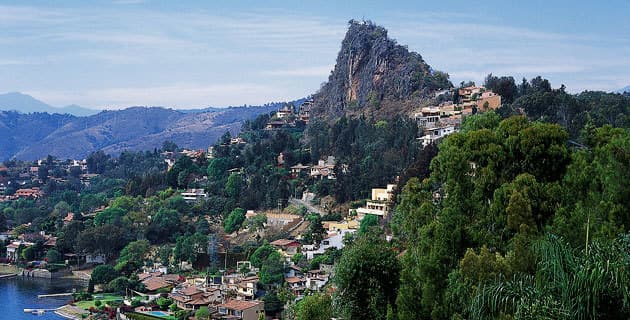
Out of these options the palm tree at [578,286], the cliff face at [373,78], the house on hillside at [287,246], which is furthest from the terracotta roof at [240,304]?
the cliff face at [373,78]

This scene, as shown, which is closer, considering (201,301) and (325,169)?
(201,301)

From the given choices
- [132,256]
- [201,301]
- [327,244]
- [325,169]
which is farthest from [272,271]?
[325,169]

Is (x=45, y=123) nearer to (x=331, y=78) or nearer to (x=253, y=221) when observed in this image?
(x=331, y=78)

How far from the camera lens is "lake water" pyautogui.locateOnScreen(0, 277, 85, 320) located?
2223 cm

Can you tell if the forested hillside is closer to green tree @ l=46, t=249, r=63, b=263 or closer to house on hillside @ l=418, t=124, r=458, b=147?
green tree @ l=46, t=249, r=63, b=263

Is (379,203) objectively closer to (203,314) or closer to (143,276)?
(203,314)

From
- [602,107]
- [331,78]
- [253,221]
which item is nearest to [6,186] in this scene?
[331,78]

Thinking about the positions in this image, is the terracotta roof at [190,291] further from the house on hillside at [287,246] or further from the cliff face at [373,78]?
the cliff face at [373,78]

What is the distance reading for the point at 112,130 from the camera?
116 m

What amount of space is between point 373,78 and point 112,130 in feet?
277

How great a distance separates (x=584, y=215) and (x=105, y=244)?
25345 mm

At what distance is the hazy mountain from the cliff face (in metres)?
54.3

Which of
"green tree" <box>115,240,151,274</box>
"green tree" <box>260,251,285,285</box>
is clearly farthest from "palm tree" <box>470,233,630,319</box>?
"green tree" <box>115,240,151,274</box>

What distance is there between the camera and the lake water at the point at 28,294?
22.2 m
